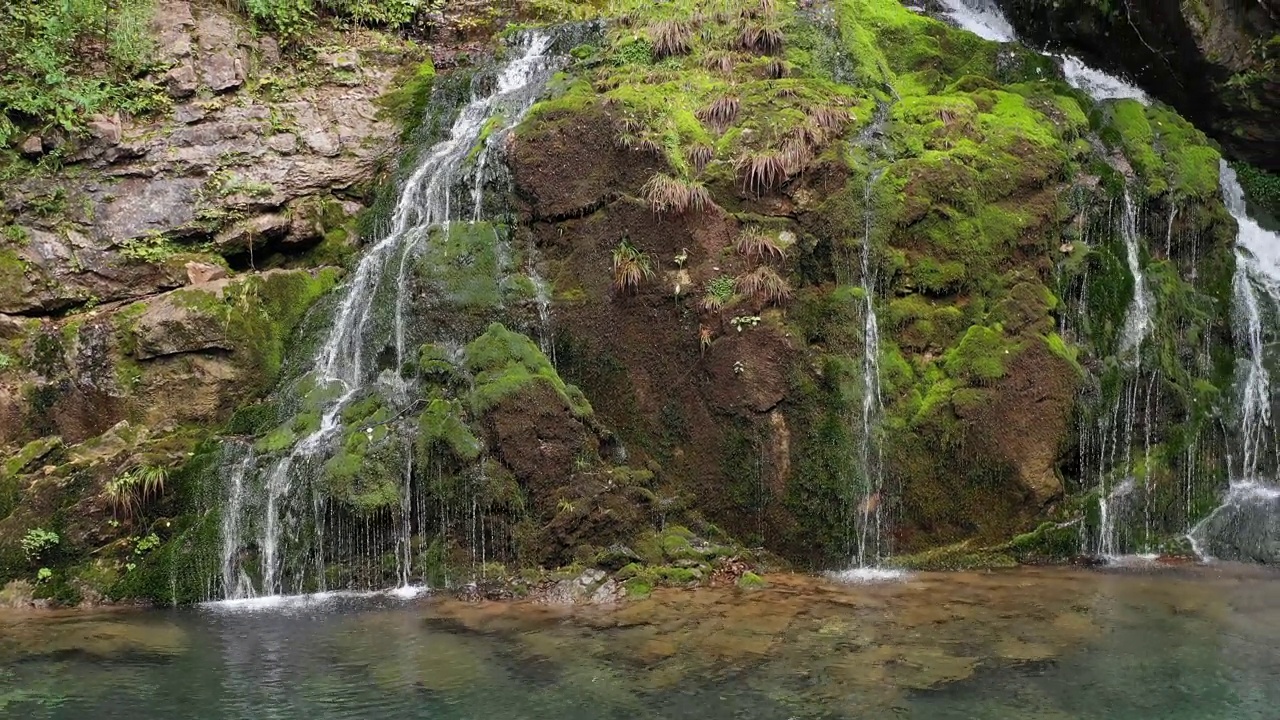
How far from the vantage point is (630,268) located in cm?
1091

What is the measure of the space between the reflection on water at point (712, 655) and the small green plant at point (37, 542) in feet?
2.91

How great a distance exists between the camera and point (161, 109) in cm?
1380

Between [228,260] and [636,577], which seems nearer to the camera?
[636,577]

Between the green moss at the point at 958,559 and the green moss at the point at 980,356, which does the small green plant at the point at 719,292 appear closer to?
the green moss at the point at 980,356

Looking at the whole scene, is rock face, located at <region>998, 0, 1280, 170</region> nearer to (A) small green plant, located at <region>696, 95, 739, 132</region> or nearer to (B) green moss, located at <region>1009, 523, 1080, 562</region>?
(A) small green plant, located at <region>696, 95, 739, 132</region>

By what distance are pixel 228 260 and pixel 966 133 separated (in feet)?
32.7

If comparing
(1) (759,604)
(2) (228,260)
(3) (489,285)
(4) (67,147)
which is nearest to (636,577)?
(1) (759,604)

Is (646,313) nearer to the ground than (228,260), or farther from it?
nearer to the ground

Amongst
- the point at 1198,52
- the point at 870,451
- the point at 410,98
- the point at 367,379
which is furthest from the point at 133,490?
the point at 1198,52

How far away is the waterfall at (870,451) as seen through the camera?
10.2m

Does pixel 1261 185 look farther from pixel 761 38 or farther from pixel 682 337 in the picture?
pixel 682 337

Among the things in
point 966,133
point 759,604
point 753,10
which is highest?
point 753,10

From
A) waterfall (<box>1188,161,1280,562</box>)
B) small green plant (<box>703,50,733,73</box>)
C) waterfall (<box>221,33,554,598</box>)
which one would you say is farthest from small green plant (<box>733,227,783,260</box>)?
waterfall (<box>1188,161,1280,562</box>)

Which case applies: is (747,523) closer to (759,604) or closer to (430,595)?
(759,604)
